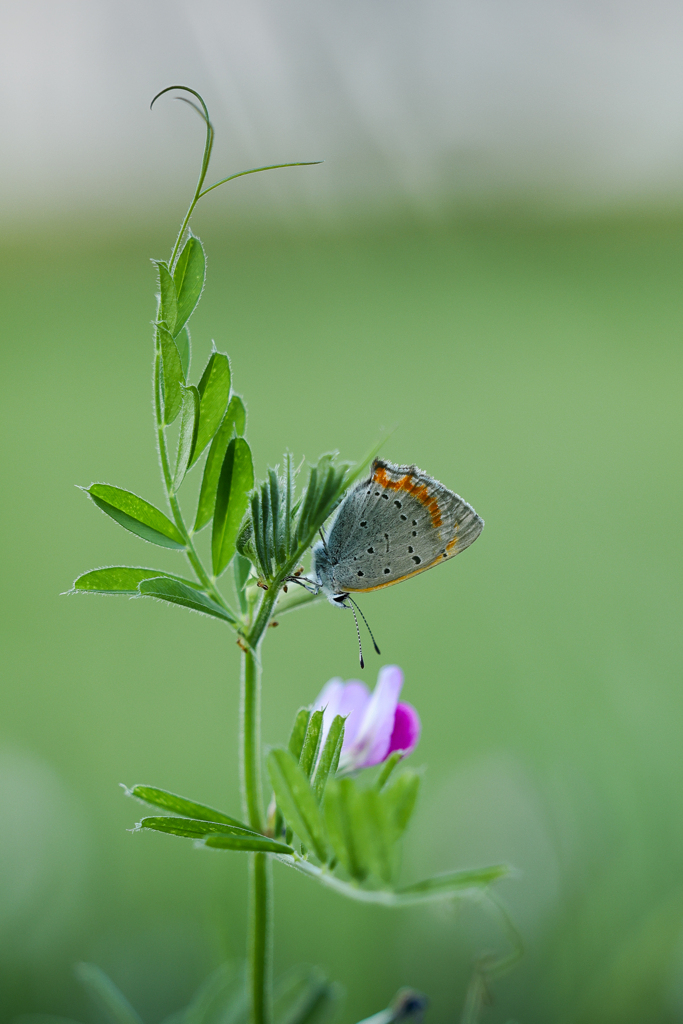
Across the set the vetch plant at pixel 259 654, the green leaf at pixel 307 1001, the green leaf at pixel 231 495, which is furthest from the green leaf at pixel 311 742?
the green leaf at pixel 307 1001

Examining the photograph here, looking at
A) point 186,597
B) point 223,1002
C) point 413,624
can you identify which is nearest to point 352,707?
point 186,597

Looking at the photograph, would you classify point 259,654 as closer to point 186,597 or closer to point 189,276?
point 186,597

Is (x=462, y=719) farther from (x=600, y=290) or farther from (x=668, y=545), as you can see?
(x=600, y=290)

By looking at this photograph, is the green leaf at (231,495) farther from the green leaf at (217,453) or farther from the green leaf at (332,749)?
the green leaf at (332,749)

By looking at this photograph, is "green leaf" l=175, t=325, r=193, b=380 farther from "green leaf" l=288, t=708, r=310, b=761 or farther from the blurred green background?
the blurred green background

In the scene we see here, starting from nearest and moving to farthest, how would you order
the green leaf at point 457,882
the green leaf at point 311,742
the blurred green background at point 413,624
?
the green leaf at point 457,882 < the green leaf at point 311,742 < the blurred green background at point 413,624

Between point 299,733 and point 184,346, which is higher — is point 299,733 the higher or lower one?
the lower one

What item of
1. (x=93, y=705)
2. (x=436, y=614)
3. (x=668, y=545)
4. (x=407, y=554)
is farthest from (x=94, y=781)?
(x=668, y=545)
